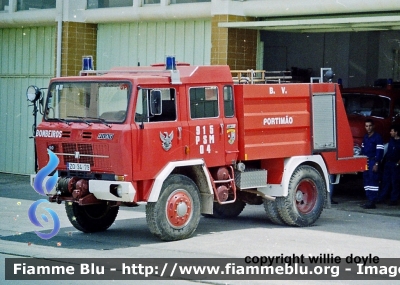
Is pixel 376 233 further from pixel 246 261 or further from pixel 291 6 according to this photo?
pixel 291 6

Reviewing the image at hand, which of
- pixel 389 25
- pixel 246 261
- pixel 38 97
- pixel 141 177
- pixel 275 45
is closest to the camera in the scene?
pixel 246 261

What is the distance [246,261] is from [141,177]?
2.11 meters

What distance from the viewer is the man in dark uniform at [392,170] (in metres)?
16.9

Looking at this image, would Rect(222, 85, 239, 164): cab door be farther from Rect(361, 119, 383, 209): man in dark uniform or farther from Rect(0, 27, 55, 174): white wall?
Rect(0, 27, 55, 174): white wall

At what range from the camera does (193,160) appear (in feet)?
41.5

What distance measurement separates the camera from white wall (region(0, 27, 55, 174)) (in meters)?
21.8

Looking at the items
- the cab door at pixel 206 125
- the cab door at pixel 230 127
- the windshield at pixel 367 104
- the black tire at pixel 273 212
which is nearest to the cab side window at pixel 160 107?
the cab door at pixel 206 125

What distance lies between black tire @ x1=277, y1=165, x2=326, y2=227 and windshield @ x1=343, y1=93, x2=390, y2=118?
177 inches

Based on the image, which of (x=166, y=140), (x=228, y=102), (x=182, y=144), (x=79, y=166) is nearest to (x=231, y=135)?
(x=228, y=102)

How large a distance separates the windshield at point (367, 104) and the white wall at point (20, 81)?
7.53 meters

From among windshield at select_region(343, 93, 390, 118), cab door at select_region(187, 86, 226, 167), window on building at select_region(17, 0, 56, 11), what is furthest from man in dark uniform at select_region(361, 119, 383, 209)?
window on building at select_region(17, 0, 56, 11)

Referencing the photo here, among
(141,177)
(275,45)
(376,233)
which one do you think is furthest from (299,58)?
(141,177)

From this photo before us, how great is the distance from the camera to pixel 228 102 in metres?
13.3

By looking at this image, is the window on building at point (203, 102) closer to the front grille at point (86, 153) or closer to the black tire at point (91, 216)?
the front grille at point (86, 153)
